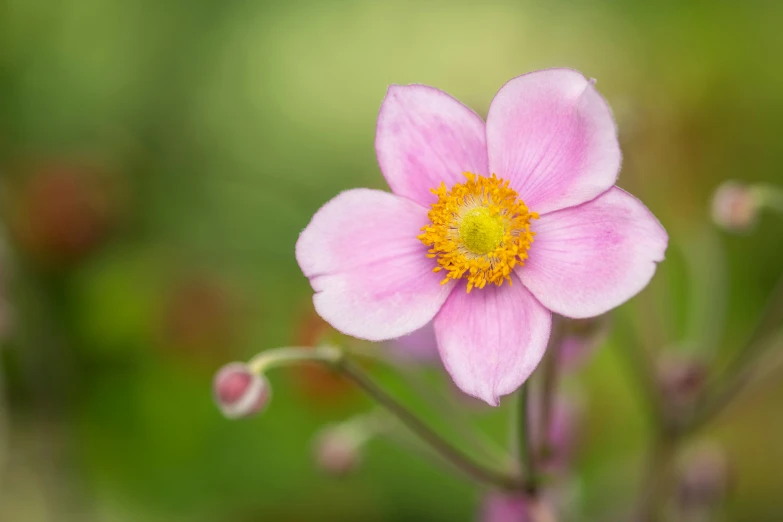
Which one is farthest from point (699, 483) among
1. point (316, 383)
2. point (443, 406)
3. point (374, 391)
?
point (316, 383)

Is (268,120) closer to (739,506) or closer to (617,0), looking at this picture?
(617,0)

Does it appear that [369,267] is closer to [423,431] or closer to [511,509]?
[423,431]

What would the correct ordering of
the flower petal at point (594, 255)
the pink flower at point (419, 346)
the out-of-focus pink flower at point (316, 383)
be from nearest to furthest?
the flower petal at point (594, 255)
the pink flower at point (419, 346)
the out-of-focus pink flower at point (316, 383)

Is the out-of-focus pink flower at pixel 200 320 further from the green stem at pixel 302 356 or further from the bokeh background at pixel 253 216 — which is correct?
the green stem at pixel 302 356

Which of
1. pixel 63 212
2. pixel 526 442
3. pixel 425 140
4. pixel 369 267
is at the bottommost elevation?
pixel 63 212

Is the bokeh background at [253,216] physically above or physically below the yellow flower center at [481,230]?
below

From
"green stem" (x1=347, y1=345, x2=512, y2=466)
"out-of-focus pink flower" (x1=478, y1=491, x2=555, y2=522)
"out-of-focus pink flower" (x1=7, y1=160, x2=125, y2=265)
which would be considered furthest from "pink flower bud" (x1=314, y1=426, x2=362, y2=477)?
"out-of-focus pink flower" (x1=7, y1=160, x2=125, y2=265)

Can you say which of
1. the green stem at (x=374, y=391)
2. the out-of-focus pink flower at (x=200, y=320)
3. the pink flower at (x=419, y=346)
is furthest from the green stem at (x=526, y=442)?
the out-of-focus pink flower at (x=200, y=320)
